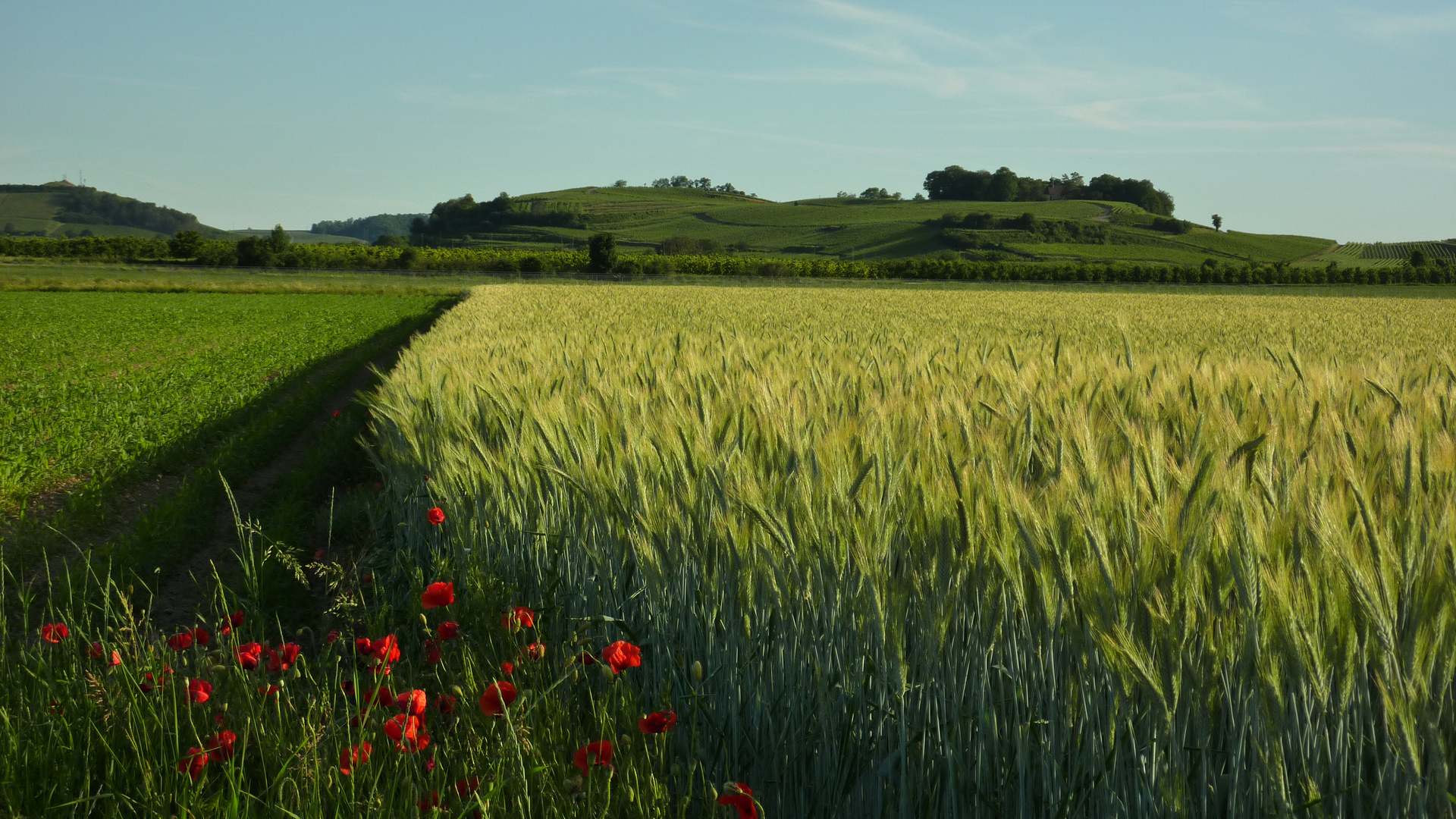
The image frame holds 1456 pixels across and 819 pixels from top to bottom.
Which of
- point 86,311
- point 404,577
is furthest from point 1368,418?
point 86,311

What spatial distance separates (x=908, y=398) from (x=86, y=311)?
3392cm

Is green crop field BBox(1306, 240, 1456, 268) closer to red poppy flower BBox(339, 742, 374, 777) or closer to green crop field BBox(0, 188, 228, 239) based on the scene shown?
red poppy flower BBox(339, 742, 374, 777)

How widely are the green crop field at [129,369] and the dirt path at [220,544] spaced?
3.52 ft

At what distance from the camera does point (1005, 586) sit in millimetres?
1738

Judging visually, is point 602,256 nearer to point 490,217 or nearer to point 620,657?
point 620,657

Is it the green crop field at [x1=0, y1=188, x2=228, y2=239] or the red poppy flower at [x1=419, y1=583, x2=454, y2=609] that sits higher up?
the green crop field at [x1=0, y1=188, x2=228, y2=239]

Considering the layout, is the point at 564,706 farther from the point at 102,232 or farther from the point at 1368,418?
the point at 102,232

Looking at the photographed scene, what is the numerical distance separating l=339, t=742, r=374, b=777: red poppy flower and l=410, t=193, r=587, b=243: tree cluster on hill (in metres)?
153

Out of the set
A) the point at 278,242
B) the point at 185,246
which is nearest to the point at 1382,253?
the point at 278,242

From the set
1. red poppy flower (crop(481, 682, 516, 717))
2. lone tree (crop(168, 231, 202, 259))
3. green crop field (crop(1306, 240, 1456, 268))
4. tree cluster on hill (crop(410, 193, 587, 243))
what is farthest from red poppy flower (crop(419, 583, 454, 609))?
tree cluster on hill (crop(410, 193, 587, 243))

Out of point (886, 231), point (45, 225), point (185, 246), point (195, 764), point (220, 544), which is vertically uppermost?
point (45, 225)

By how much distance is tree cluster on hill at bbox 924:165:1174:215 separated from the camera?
14450 cm

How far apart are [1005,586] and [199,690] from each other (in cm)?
→ 204

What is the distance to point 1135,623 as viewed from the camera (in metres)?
1.53
